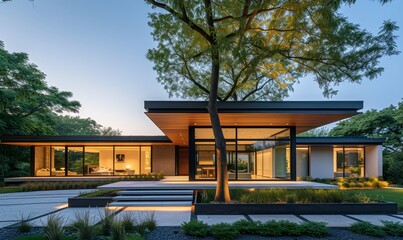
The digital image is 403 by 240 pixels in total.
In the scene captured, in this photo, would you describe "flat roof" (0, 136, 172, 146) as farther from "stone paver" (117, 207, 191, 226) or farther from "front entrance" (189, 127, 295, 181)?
"stone paver" (117, 207, 191, 226)

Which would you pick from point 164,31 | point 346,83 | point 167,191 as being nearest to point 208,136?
point 167,191

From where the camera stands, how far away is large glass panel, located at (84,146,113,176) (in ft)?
80.1

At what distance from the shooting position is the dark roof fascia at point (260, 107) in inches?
491

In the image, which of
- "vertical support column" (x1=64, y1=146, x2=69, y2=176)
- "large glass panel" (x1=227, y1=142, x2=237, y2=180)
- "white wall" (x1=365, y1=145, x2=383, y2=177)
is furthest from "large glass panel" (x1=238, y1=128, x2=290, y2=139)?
"vertical support column" (x1=64, y1=146, x2=69, y2=176)

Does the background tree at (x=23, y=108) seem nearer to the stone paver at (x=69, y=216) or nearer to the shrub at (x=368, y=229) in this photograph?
the stone paver at (x=69, y=216)

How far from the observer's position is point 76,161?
24469mm

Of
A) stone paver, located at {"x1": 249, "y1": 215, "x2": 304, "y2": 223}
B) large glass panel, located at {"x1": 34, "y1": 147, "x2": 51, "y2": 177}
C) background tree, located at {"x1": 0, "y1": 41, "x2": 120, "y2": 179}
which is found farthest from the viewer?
large glass panel, located at {"x1": 34, "y1": 147, "x2": 51, "y2": 177}

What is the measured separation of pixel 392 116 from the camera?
2867 cm

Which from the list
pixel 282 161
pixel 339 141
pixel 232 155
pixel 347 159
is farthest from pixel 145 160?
pixel 347 159

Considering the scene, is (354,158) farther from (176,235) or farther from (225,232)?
(176,235)

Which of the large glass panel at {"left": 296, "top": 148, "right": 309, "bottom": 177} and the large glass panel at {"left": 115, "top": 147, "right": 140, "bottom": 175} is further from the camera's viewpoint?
the large glass panel at {"left": 115, "top": 147, "right": 140, "bottom": 175}

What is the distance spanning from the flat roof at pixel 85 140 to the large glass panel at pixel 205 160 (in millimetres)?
8650

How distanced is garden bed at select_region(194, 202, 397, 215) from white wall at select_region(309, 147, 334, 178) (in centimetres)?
1449

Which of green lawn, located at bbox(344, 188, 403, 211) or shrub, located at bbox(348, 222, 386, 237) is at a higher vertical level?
shrub, located at bbox(348, 222, 386, 237)
